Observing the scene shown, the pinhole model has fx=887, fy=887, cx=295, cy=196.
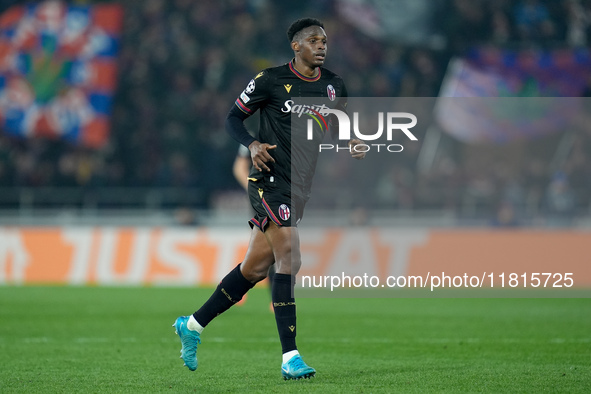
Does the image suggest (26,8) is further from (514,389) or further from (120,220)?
(514,389)

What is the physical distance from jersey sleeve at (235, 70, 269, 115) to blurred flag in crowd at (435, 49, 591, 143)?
1172 centimetres

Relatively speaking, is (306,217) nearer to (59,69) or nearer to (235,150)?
(235,150)

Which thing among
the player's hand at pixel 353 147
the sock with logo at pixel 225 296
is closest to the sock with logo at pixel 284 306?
the sock with logo at pixel 225 296

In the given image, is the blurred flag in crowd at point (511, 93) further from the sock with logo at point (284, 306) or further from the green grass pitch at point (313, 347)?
the sock with logo at point (284, 306)

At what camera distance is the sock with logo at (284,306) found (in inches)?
212

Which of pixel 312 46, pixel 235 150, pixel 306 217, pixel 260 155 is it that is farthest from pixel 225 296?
pixel 235 150

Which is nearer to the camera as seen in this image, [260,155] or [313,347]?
[260,155]

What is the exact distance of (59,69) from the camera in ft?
60.9

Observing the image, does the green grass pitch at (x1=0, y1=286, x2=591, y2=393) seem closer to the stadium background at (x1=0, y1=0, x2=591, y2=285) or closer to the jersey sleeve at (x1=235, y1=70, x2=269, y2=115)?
the jersey sleeve at (x1=235, y1=70, x2=269, y2=115)

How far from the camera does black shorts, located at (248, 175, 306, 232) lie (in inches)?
216

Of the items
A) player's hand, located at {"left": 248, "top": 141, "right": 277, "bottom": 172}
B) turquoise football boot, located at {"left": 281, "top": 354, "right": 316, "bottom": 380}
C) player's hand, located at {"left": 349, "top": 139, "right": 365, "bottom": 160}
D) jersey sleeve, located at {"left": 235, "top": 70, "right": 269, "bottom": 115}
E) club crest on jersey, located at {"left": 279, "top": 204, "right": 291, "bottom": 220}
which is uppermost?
jersey sleeve, located at {"left": 235, "top": 70, "right": 269, "bottom": 115}

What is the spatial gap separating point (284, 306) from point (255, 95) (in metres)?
1.33

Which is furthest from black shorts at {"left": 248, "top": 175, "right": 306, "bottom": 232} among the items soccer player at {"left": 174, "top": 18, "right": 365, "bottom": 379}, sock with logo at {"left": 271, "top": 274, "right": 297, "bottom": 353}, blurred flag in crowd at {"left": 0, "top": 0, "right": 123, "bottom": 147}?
blurred flag in crowd at {"left": 0, "top": 0, "right": 123, "bottom": 147}

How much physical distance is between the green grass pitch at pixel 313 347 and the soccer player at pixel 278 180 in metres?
0.45
